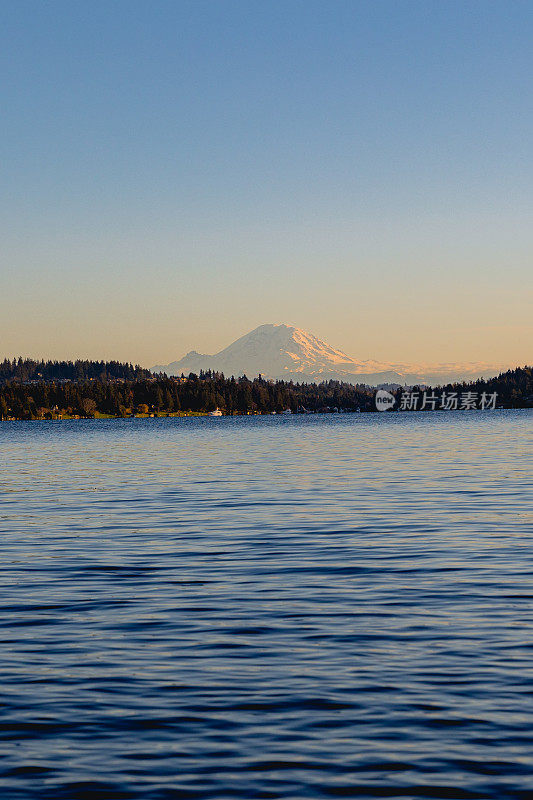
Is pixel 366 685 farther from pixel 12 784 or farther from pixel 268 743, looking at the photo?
pixel 12 784

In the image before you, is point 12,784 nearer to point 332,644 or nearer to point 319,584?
point 332,644

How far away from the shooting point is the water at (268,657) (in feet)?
47.0

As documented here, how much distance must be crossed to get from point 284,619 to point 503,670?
22.7 feet

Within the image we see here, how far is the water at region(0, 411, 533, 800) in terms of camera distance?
14.3 metres

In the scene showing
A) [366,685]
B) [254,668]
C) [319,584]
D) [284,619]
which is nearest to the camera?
[366,685]

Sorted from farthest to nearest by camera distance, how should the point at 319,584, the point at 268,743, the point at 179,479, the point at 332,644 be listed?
1. the point at 179,479
2. the point at 319,584
3. the point at 332,644
4. the point at 268,743

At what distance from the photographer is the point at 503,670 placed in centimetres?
1902

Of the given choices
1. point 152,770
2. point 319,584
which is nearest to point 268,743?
point 152,770

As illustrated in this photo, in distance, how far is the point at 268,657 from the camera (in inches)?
808

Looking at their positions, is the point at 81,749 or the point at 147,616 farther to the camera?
the point at 147,616

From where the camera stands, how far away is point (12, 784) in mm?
14000

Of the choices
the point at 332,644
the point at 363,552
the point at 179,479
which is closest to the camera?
the point at 332,644

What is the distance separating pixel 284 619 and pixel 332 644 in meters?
3.04

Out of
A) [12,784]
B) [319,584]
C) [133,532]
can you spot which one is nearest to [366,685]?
[12,784]
